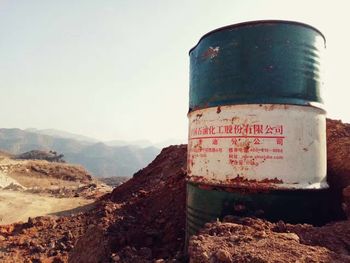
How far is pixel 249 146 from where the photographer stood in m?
3.21

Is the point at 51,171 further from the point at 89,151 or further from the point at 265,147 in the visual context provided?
the point at 89,151

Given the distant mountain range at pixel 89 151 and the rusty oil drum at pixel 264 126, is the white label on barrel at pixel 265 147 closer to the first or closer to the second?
the rusty oil drum at pixel 264 126

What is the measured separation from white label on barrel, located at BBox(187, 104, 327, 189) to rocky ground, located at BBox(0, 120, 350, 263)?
41cm

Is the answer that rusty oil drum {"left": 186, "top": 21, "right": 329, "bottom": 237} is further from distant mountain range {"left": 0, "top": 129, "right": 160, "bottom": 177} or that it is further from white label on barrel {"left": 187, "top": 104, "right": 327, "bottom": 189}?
distant mountain range {"left": 0, "top": 129, "right": 160, "bottom": 177}

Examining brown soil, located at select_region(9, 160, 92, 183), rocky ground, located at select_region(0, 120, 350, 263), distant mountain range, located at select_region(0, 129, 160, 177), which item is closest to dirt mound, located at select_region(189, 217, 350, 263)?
rocky ground, located at select_region(0, 120, 350, 263)

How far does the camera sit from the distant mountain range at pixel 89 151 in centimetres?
8306

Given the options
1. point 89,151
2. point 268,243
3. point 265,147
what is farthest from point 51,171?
point 89,151

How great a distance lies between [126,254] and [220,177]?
5.35 ft

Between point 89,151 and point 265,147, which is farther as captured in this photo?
point 89,151

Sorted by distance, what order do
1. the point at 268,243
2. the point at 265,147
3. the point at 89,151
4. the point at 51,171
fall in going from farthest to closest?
the point at 89,151, the point at 51,171, the point at 265,147, the point at 268,243

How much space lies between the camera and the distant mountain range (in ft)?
273

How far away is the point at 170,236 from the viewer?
5.14 meters

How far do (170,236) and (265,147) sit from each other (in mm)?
2554

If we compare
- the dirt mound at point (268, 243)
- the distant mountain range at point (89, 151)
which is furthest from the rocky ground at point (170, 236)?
the distant mountain range at point (89, 151)
